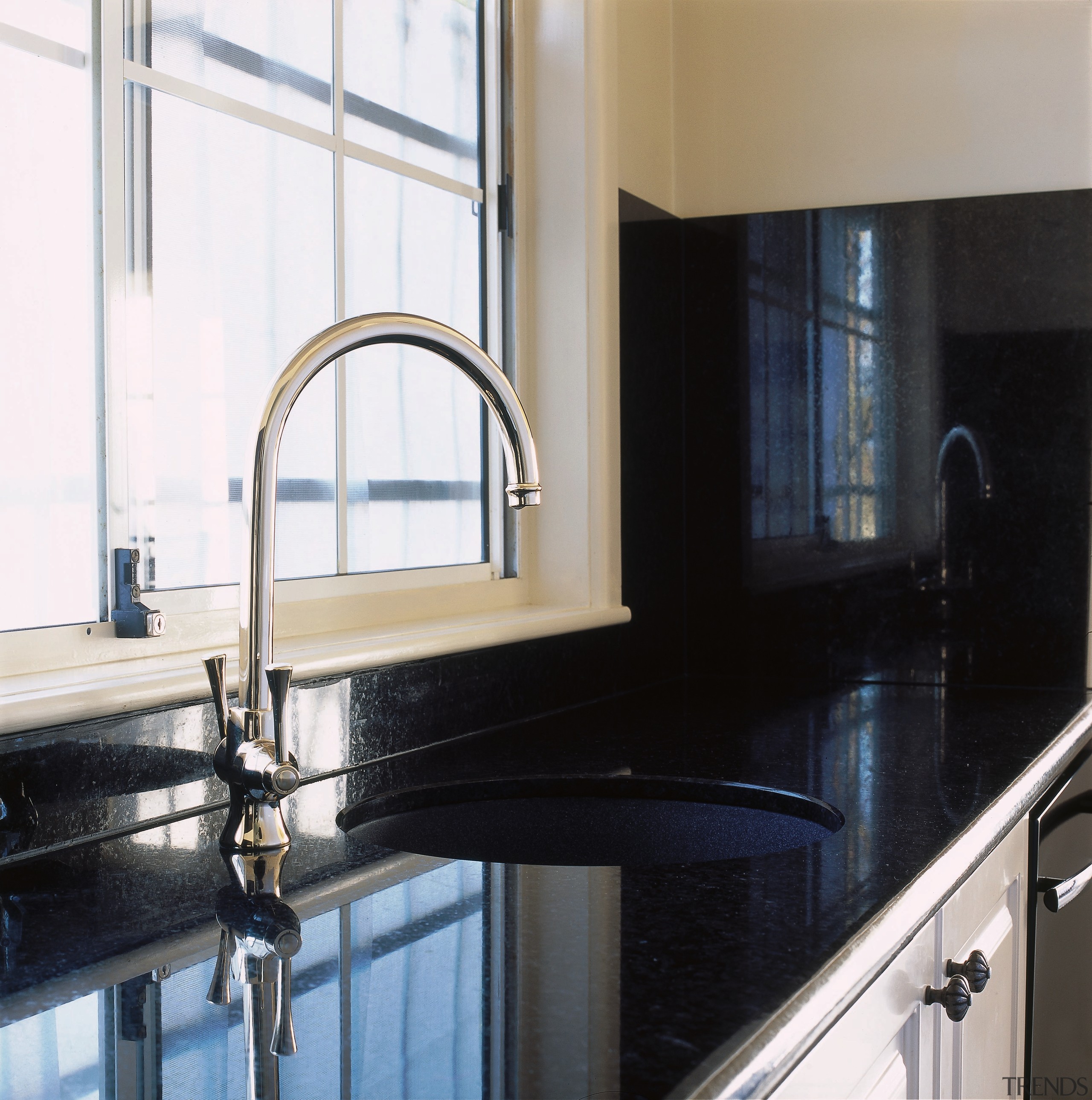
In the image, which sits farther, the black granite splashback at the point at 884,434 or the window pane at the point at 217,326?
the black granite splashback at the point at 884,434

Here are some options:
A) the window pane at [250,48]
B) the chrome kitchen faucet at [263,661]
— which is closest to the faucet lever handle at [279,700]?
the chrome kitchen faucet at [263,661]

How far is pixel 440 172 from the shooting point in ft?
6.03

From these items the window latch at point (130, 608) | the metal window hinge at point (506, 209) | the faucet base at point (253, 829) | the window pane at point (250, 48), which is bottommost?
the faucet base at point (253, 829)

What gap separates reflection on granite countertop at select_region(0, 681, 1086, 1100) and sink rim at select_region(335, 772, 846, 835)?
0.05ft

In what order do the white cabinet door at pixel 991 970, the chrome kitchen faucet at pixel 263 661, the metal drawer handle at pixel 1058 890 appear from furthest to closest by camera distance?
the metal drawer handle at pixel 1058 890, the white cabinet door at pixel 991 970, the chrome kitchen faucet at pixel 263 661

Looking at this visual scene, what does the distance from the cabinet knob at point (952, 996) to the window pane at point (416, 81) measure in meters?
1.25

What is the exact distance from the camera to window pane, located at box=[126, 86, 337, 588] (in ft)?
4.31

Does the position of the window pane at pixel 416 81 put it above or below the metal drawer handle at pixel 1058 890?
above

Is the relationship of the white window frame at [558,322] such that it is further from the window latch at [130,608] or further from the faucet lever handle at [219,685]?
the faucet lever handle at [219,685]

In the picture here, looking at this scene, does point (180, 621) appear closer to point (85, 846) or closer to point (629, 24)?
point (85, 846)

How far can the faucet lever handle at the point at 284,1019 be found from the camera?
626mm

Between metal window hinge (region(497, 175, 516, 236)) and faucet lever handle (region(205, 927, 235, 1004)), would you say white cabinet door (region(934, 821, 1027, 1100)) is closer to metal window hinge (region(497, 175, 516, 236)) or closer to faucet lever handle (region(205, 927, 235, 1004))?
faucet lever handle (region(205, 927, 235, 1004))

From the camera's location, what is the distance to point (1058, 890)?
1419mm

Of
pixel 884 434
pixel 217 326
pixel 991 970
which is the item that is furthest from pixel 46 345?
pixel 884 434
